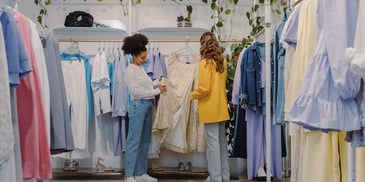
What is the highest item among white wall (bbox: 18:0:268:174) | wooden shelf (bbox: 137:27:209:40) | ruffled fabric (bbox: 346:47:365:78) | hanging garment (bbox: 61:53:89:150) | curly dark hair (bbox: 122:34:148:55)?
white wall (bbox: 18:0:268:174)

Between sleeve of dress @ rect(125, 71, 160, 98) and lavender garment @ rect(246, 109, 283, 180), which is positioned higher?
sleeve of dress @ rect(125, 71, 160, 98)

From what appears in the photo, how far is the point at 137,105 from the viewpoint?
4461 millimetres

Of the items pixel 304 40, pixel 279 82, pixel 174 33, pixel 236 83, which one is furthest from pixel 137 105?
pixel 304 40

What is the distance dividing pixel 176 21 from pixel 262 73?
1799 mm

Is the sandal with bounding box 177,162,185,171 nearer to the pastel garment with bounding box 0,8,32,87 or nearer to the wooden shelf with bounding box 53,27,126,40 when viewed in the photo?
the wooden shelf with bounding box 53,27,126,40

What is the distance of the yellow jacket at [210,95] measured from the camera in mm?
4336

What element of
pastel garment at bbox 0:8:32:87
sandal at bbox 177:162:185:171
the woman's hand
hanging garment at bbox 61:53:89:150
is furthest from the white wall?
pastel garment at bbox 0:8:32:87

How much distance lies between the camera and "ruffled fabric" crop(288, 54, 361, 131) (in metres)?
1.54

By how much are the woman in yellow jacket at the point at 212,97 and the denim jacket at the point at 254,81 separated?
0.75 feet

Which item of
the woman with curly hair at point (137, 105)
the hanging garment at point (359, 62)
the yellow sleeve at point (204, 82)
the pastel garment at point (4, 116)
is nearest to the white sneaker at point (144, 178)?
the woman with curly hair at point (137, 105)

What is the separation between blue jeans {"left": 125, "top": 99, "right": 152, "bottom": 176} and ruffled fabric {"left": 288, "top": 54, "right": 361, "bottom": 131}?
2897mm

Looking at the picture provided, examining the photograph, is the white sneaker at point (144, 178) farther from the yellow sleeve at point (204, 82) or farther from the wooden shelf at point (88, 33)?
the wooden shelf at point (88, 33)

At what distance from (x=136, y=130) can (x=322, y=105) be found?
10.0ft

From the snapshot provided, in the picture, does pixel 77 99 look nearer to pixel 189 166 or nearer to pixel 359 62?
pixel 189 166
